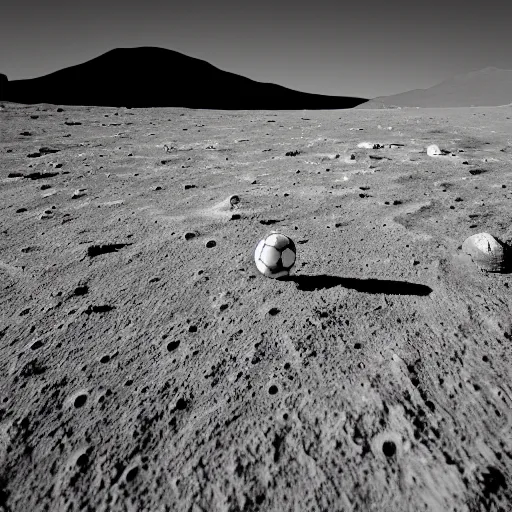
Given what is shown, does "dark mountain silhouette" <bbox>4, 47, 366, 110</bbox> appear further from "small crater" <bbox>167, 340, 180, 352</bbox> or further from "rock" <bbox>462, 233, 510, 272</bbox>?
"small crater" <bbox>167, 340, 180, 352</bbox>

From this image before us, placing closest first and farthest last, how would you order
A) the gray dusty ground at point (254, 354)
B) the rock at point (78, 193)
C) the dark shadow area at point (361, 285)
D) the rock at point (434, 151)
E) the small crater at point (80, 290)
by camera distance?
the gray dusty ground at point (254, 354)
the dark shadow area at point (361, 285)
the small crater at point (80, 290)
the rock at point (78, 193)
the rock at point (434, 151)

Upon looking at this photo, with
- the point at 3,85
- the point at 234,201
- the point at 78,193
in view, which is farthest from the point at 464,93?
the point at 78,193

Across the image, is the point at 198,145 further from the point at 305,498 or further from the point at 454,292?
the point at 305,498

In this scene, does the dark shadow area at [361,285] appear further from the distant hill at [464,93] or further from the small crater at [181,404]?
the distant hill at [464,93]

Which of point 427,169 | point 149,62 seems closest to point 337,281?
point 427,169

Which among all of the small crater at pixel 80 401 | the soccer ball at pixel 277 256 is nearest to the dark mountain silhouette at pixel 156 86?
the soccer ball at pixel 277 256

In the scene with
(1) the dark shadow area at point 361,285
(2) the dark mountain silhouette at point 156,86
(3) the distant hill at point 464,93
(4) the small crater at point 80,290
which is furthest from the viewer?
(3) the distant hill at point 464,93

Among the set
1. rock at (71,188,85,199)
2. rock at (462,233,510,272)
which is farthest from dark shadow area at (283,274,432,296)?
rock at (71,188,85,199)
